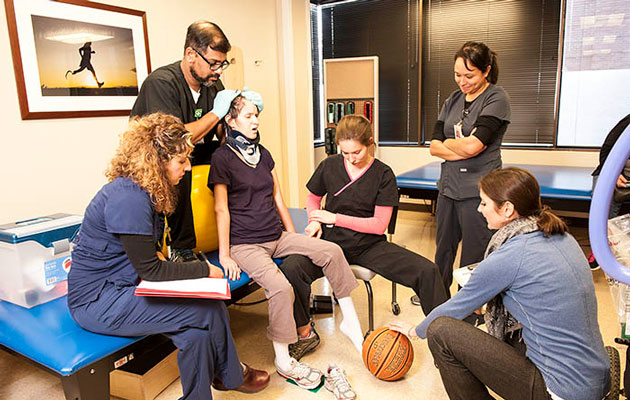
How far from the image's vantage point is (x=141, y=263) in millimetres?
1567

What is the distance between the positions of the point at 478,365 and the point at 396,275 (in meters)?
0.77

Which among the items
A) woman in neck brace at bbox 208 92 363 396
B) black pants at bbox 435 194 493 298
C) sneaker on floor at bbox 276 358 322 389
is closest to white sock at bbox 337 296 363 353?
woman in neck brace at bbox 208 92 363 396

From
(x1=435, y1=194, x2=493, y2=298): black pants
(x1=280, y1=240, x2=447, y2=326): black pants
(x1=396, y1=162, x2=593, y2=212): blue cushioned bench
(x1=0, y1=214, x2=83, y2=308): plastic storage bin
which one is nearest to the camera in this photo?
(x1=0, y1=214, x2=83, y2=308): plastic storage bin

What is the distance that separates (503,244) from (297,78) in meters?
3.20

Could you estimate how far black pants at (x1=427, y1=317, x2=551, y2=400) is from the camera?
1396 millimetres

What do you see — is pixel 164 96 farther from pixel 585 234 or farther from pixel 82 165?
pixel 585 234

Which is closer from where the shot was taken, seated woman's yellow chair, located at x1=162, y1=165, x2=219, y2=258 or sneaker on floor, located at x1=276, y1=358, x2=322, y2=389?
sneaker on floor, located at x1=276, y1=358, x2=322, y2=389

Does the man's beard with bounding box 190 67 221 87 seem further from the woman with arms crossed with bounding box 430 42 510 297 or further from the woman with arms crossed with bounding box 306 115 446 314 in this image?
the woman with arms crossed with bounding box 430 42 510 297

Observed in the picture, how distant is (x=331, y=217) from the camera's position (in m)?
2.33

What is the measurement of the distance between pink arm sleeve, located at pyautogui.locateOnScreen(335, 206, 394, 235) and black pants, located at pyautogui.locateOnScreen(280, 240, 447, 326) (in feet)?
0.46

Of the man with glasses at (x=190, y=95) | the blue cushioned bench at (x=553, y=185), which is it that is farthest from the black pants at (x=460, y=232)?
the blue cushioned bench at (x=553, y=185)

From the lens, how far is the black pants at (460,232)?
2.32m

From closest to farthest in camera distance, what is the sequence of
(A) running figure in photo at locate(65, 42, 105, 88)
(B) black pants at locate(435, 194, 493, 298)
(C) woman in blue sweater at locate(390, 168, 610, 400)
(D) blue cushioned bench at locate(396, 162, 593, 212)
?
(C) woman in blue sweater at locate(390, 168, 610, 400)
(B) black pants at locate(435, 194, 493, 298)
(A) running figure in photo at locate(65, 42, 105, 88)
(D) blue cushioned bench at locate(396, 162, 593, 212)

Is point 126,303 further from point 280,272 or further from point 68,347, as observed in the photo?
point 280,272
